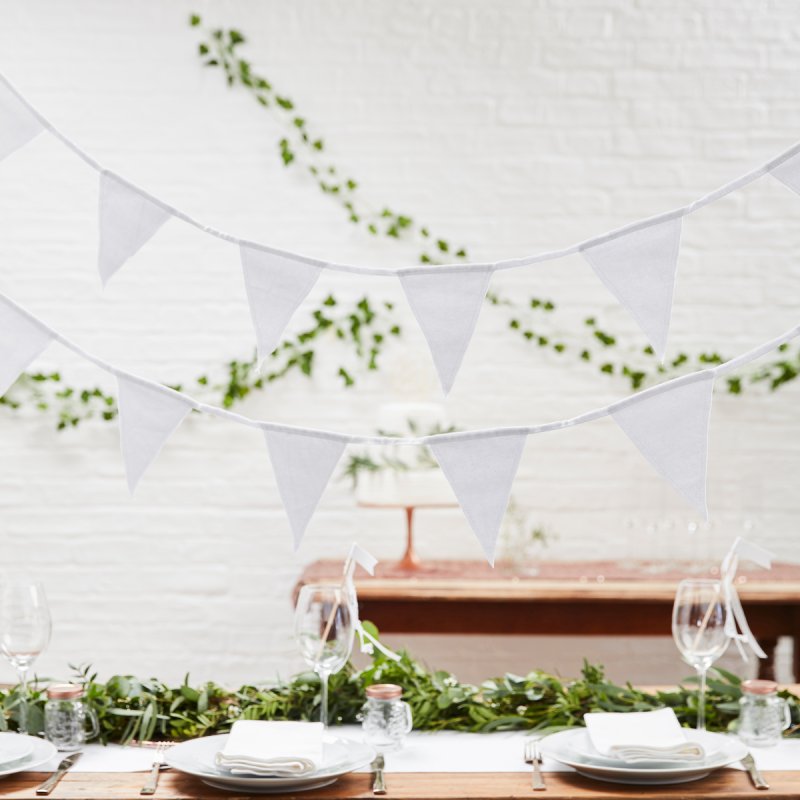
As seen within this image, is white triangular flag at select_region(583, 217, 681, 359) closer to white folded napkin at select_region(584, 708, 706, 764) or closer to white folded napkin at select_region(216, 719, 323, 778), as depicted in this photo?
white folded napkin at select_region(584, 708, 706, 764)

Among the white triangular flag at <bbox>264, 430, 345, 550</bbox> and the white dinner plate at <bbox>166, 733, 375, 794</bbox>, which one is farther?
the white triangular flag at <bbox>264, 430, 345, 550</bbox>

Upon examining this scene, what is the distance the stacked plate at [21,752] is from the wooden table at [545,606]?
1430 mm

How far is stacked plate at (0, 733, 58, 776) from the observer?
127 centimetres

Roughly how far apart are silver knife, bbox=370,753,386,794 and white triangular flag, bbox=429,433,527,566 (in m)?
0.28

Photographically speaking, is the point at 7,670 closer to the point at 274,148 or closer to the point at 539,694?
the point at 274,148

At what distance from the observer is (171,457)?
132 inches

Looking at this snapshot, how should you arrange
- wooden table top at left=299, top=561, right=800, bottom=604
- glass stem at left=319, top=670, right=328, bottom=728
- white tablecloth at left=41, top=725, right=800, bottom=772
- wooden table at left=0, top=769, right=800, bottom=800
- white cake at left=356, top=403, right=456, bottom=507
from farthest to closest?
white cake at left=356, top=403, right=456, bottom=507 → wooden table top at left=299, top=561, right=800, bottom=604 → glass stem at left=319, top=670, right=328, bottom=728 → white tablecloth at left=41, top=725, right=800, bottom=772 → wooden table at left=0, top=769, right=800, bottom=800

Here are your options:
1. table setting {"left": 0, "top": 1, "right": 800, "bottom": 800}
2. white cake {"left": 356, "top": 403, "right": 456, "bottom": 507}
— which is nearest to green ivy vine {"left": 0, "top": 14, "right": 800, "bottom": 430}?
table setting {"left": 0, "top": 1, "right": 800, "bottom": 800}

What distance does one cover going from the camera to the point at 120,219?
4.59 ft

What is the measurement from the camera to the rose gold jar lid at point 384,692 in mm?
1391

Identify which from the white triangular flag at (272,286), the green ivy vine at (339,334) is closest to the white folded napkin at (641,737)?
the white triangular flag at (272,286)

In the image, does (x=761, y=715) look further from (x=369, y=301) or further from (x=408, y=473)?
(x=369, y=301)

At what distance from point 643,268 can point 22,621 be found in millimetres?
884

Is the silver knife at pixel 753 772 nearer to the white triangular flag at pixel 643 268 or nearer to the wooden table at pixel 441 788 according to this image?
the wooden table at pixel 441 788
